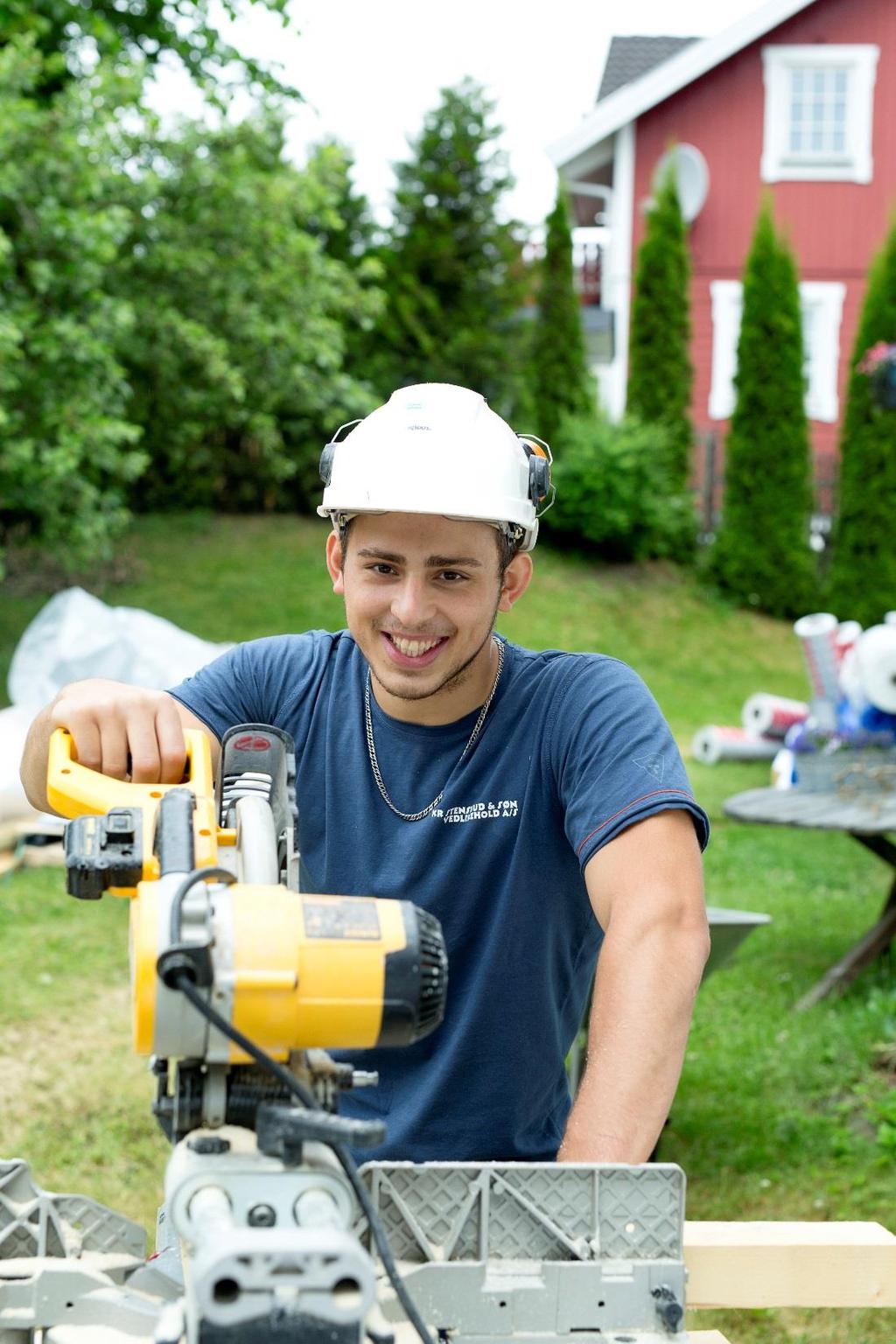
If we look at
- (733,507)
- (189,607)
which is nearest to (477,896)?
(189,607)

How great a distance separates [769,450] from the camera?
52.8ft

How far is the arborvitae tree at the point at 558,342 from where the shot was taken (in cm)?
1639

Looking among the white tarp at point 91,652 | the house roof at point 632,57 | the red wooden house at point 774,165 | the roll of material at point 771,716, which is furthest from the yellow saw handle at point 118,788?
the house roof at point 632,57

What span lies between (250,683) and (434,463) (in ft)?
2.39

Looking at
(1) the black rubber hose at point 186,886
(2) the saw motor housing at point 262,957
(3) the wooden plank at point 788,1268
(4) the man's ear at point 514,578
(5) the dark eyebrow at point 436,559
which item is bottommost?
(3) the wooden plank at point 788,1268

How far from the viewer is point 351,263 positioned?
16.7 meters

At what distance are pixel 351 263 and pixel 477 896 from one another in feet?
49.7

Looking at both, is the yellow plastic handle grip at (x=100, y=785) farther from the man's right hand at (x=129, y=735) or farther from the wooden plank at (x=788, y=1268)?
the wooden plank at (x=788, y=1268)

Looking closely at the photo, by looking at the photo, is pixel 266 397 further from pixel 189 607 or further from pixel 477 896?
pixel 477 896

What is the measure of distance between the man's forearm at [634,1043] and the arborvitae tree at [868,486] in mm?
13823

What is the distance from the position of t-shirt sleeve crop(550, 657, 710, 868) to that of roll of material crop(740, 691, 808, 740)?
845cm

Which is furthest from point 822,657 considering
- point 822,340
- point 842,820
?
point 822,340

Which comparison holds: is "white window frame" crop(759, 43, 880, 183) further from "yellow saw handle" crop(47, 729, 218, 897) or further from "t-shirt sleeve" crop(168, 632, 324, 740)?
"yellow saw handle" crop(47, 729, 218, 897)

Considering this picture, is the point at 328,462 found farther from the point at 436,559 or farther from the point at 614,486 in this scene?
the point at 614,486
